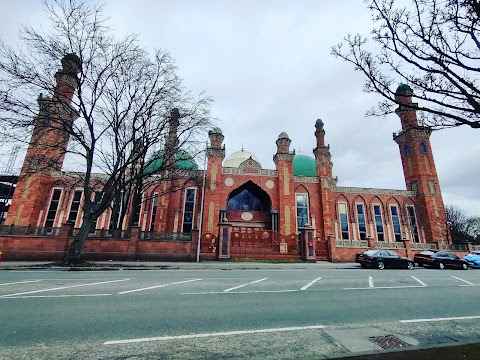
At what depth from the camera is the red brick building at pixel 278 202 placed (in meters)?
28.3

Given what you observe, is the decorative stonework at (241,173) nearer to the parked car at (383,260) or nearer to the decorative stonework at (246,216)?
the decorative stonework at (246,216)

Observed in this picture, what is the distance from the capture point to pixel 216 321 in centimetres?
464

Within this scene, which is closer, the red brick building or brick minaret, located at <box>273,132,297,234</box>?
the red brick building

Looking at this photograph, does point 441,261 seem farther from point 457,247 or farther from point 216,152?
point 216,152

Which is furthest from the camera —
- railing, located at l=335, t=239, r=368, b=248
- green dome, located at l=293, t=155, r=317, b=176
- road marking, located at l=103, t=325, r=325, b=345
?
green dome, located at l=293, t=155, r=317, b=176

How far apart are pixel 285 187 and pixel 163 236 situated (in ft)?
54.1

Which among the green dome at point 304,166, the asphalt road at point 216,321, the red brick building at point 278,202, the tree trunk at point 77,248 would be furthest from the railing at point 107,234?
the green dome at point 304,166

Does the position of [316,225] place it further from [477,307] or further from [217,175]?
[477,307]

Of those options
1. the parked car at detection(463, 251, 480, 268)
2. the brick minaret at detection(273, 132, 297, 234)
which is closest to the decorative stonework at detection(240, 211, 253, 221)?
the brick minaret at detection(273, 132, 297, 234)

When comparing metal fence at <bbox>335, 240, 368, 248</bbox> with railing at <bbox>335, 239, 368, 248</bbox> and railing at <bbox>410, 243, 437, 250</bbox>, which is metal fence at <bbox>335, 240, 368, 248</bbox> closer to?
railing at <bbox>335, 239, 368, 248</bbox>

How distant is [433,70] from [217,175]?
25.6m

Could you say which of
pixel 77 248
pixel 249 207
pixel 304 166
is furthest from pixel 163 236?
pixel 304 166

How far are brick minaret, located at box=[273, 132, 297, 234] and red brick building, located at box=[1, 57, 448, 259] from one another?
115 millimetres

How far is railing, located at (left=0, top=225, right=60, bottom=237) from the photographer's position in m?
16.7
